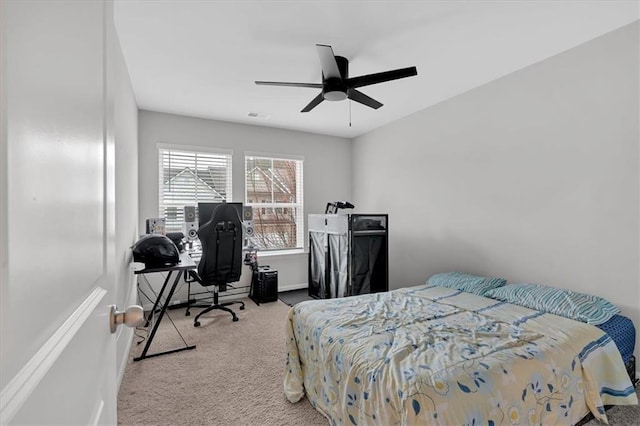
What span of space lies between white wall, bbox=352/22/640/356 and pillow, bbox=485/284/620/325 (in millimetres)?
214

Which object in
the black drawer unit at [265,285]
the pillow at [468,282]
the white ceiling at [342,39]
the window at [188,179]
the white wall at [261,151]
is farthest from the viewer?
the black drawer unit at [265,285]

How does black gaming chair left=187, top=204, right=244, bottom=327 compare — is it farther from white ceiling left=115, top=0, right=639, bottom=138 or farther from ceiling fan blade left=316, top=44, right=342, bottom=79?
ceiling fan blade left=316, top=44, right=342, bottom=79

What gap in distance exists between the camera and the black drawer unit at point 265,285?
14.8 ft

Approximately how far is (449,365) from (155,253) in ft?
7.99

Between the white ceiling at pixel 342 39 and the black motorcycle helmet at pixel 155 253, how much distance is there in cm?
170

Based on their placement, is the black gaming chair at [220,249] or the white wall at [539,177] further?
the black gaming chair at [220,249]

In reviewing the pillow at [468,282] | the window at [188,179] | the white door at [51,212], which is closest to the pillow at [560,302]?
the pillow at [468,282]

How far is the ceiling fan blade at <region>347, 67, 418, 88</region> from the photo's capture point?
2314 millimetres

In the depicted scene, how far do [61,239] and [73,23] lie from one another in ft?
1.25

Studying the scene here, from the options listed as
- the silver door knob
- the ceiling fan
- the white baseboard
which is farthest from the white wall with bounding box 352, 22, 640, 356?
the silver door knob

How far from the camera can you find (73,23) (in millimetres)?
534

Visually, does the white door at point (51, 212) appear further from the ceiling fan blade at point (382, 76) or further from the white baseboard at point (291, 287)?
the white baseboard at point (291, 287)

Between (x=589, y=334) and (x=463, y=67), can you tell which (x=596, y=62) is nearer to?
(x=463, y=67)

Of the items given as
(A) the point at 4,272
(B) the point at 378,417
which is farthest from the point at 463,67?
(A) the point at 4,272
